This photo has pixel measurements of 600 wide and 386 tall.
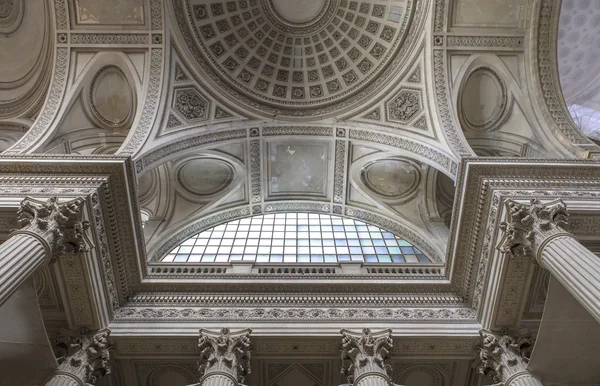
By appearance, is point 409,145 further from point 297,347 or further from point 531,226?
point 297,347

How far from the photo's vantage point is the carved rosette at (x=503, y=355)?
963 centimetres

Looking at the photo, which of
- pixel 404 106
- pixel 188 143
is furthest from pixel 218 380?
pixel 404 106

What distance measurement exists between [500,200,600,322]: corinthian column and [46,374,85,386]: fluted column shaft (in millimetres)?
9193

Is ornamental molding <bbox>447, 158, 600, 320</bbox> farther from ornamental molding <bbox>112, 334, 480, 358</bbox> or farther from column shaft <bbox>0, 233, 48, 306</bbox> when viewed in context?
column shaft <bbox>0, 233, 48, 306</bbox>

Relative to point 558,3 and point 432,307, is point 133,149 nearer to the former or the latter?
point 432,307

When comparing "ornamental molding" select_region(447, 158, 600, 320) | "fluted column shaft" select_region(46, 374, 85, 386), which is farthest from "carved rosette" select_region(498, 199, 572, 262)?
"fluted column shaft" select_region(46, 374, 85, 386)

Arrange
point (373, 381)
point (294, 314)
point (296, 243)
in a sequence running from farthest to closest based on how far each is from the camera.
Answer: point (296, 243)
point (294, 314)
point (373, 381)

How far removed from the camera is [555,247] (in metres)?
8.65

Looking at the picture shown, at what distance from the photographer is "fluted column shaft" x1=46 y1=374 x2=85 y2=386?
355 inches

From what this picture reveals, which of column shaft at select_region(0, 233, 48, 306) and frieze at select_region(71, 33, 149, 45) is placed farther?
frieze at select_region(71, 33, 149, 45)

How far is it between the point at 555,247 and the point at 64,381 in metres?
9.84

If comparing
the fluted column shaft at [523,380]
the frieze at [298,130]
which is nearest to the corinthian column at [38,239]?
the frieze at [298,130]

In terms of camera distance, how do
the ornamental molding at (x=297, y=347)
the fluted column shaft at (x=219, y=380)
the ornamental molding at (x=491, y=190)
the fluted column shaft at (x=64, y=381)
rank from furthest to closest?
the ornamental molding at (x=297, y=347) → the ornamental molding at (x=491, y=190) → the fluted column shaft at (x=219, y=380) → the fluted column shaft at (x=64, y=381)

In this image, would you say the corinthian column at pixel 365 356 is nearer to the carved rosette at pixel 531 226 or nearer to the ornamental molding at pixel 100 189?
the carved rosette at pixel 531 226
